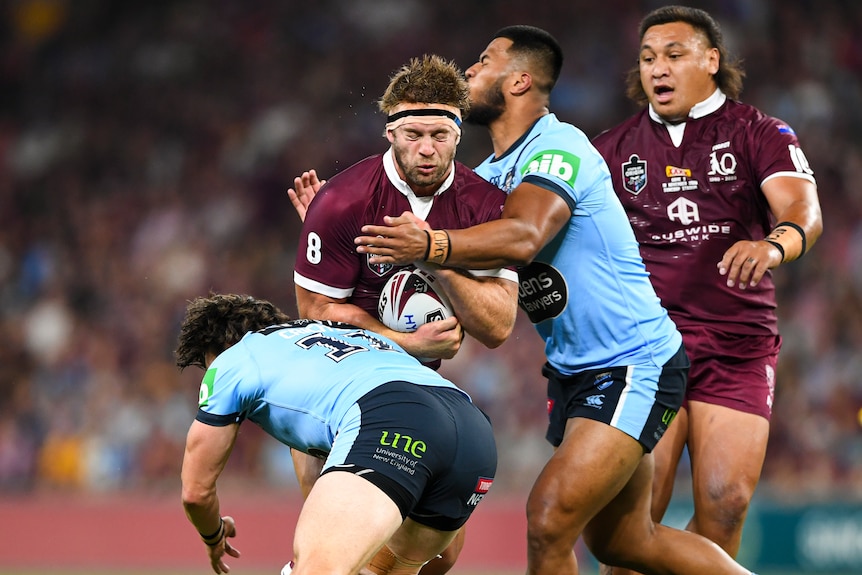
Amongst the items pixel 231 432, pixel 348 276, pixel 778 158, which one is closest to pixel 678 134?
pixel 778 158

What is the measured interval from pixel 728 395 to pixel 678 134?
1387 mm

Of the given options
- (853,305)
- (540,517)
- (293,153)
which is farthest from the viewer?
(293,153)

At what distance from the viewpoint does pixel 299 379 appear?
4.82 m

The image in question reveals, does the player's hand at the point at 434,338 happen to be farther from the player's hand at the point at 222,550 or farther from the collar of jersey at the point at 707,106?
the collar of jersey at the point at 707,106

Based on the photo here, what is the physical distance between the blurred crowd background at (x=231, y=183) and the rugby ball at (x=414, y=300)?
7307mm

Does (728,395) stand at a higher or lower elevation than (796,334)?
higher

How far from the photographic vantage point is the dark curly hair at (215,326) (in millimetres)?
5375

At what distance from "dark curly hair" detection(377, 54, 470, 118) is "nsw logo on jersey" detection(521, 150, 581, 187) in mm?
411

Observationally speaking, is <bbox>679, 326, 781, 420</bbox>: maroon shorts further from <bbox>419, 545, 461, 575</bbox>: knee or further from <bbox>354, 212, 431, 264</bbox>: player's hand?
<bbox>354, 212, 431, 264</bbox>: player's hand

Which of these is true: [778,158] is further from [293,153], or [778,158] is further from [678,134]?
[293,153]

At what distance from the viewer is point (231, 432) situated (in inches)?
196

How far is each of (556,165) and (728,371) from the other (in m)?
1.56

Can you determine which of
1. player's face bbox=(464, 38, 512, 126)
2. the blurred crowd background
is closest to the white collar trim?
player's face bbox=(464, 38, 512, 126)

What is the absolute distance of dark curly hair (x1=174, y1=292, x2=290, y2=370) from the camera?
17.6 feet
